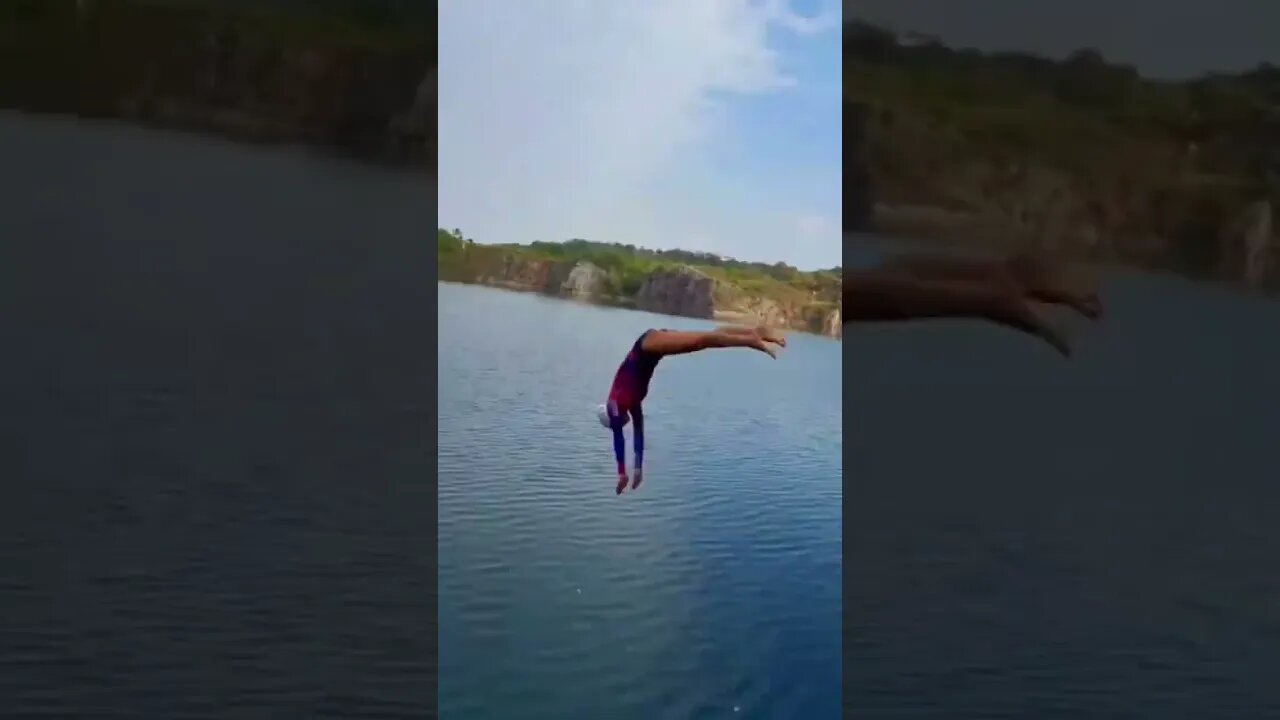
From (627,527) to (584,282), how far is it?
0.68m

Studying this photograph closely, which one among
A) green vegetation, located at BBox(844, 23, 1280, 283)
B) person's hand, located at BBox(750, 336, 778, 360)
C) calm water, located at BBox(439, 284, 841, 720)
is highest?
green vegetation, located at BBox(844, 23, 1280, 283)

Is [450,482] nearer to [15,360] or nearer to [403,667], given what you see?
[403,667]

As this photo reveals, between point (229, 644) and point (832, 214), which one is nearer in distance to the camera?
Answer: point (229, 644)

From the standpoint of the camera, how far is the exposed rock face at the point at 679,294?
3.05 metres

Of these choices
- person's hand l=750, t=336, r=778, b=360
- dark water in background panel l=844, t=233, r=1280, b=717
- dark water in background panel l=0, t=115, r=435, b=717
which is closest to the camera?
dark water in background panel l=0, t=115, r=435, b=717

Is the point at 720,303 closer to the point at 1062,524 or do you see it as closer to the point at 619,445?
the point at 619,445

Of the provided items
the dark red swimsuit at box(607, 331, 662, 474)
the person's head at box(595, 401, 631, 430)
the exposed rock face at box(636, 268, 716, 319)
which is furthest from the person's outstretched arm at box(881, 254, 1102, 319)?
the person's head at box(595, 401, 631, 430)

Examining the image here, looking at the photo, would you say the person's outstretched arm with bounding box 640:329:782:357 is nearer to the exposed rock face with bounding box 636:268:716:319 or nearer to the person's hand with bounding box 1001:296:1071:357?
the exposed rock face with bounding box 636:268:716:319

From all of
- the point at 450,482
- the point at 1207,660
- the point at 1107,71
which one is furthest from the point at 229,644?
the point at 1107,71

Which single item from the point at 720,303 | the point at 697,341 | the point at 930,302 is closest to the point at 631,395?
the point at 697,341

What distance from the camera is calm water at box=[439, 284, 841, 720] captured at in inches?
114

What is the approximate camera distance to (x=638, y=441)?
120 inches

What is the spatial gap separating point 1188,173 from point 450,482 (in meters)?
2.17

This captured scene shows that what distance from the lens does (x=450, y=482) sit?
9.53 feet
